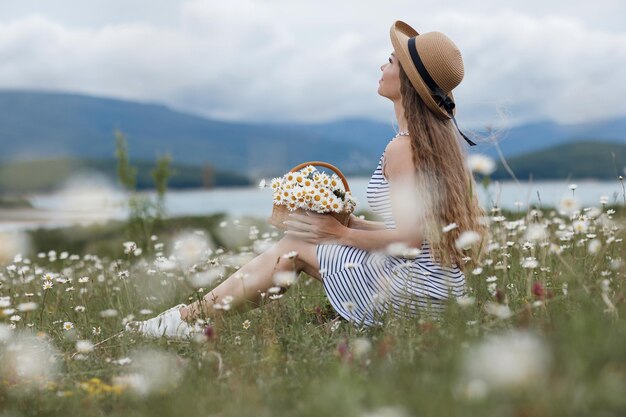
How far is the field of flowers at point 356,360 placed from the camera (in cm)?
206

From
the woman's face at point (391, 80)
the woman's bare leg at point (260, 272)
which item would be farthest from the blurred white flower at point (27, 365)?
the woman's face at point (391, 80)

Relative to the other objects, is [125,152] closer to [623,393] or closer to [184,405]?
[184,405]

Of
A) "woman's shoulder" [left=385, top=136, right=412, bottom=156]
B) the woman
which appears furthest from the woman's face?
"woman's shoulder" [left=385, top=136, right=412, bottom=156]

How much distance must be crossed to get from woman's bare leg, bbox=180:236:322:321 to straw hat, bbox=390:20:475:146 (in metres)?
1.12

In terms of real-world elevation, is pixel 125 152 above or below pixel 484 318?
above

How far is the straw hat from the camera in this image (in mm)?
4223

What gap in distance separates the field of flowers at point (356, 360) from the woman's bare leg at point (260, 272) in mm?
140

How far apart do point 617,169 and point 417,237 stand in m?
1.90

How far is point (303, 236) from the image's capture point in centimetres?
431

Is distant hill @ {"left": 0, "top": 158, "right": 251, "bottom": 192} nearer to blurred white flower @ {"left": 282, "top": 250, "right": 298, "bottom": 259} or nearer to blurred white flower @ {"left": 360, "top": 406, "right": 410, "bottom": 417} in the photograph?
blurred white flower @ {"left": 282, "top": 250, "right": 298, "bottom": 259}

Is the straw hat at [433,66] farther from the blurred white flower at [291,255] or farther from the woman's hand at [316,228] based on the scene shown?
the blurred white flower at [291,255]

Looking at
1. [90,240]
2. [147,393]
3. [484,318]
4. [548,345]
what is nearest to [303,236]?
[484,318]

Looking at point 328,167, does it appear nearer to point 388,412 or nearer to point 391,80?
point 391,80

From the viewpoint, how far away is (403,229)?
406 cm
